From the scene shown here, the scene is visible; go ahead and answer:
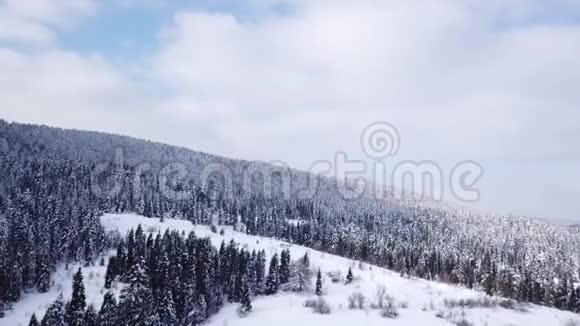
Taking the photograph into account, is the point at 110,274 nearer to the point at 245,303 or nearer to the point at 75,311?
the point at 245,303

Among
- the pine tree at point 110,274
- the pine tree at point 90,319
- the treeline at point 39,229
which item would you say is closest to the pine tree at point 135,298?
the pine tree at point 90,319

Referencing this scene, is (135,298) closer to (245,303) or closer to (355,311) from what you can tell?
(245,303)

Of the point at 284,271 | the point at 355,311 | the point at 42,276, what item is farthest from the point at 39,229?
the point at 355,311

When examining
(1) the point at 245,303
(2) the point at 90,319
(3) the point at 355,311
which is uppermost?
(2) the point at 90,319

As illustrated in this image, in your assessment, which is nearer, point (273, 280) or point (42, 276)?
point (42, 276)

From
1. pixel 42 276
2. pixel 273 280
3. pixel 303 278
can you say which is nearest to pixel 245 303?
pixel 273 280

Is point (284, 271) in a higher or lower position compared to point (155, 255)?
lower

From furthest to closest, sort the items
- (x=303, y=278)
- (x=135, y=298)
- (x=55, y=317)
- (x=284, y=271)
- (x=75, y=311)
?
→ (x=284, y=271) → (x=303, y=278) → (x=75, y=311) → (x=55, y=317) → (x=135, y=298)

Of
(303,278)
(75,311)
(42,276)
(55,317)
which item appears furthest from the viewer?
(303,278)

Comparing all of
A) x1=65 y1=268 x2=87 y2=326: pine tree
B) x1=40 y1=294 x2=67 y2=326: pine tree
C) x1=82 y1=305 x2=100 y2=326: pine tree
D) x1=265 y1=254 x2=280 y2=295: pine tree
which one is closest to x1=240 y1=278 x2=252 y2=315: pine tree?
x1=265 y1=254 x2=280 y2=295: pine tree

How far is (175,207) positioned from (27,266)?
97.8 meters

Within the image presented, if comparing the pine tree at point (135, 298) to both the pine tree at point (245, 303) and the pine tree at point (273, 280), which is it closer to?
the pine tree at point (245, 303)

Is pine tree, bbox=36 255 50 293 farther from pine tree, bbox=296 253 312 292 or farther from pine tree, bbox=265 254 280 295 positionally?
pine tree, bbox=296 253 312 292

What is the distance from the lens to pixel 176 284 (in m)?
70.9
